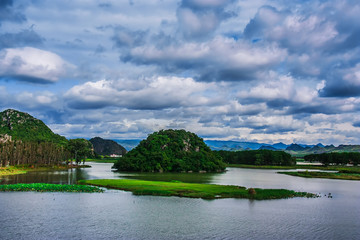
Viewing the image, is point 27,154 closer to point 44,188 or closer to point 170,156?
point 170,156

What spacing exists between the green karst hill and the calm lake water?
100m

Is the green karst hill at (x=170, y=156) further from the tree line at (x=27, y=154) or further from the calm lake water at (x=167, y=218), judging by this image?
the calm lake water at (x=167, y=218)

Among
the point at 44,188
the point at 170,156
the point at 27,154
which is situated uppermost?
the point at 27,154

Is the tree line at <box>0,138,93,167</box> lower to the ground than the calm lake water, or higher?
higher

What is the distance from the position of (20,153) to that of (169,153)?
249 feet

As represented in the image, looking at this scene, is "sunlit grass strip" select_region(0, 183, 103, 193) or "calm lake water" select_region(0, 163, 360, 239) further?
"sunlit grass strip" select_region(0, 183, 103, 193)

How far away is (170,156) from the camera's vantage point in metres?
170

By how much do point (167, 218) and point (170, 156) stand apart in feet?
422

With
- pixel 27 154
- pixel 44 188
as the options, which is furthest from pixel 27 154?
pixel 44 188

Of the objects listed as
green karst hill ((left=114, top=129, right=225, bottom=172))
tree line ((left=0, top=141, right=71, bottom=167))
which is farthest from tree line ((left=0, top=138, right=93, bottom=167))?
green karst hill ((left=114, top=129, right=225, bottom=172))

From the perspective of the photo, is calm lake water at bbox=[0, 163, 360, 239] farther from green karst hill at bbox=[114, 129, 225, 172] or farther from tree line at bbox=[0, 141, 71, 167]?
green karst hill at bbox=[114, 129, 225, 172]

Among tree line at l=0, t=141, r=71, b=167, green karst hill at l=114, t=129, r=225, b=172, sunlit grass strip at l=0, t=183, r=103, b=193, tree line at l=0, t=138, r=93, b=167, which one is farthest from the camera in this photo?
green karst hill at l=114, t=129, r=225, b=172

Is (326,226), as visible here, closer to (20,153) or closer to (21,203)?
(21,203)

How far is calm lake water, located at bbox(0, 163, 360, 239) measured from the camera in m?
34.8
